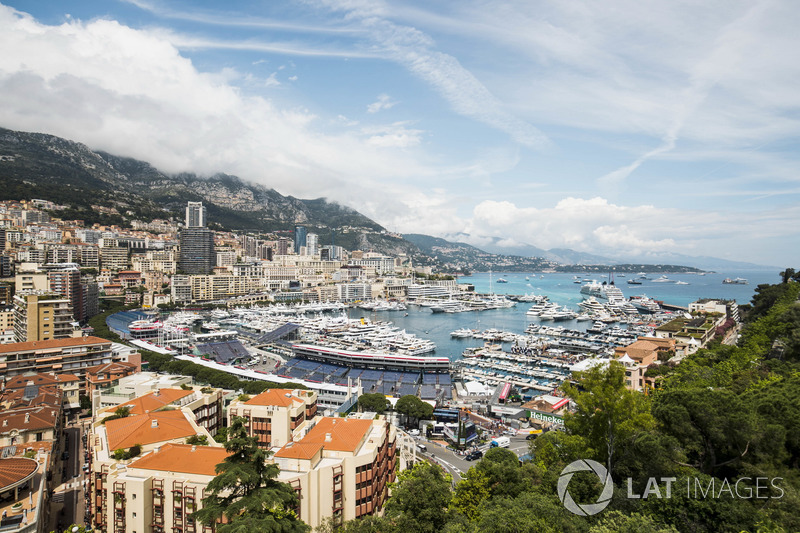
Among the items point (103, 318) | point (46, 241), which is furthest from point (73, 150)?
point (103, 318)

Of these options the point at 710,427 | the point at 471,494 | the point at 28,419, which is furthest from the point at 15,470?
the point at 710,427

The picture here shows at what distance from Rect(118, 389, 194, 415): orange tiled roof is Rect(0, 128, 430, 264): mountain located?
200ft

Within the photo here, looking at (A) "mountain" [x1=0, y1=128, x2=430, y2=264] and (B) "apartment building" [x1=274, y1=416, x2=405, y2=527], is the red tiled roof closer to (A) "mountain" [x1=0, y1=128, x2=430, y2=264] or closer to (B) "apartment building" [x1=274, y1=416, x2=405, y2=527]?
(B) "apartment building" [x1=274, y1=416, x2=405, y2=527]

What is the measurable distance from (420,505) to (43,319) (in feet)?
86.1

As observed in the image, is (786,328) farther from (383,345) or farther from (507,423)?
(383,345)

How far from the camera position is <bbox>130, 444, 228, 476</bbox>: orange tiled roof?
842cm

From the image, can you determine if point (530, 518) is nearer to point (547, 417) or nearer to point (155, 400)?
point (155, 400)

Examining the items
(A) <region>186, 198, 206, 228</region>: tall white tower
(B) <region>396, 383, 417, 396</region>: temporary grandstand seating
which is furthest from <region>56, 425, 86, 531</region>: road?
(A) <region>186, 198, 206, 228</region>: tall white tower

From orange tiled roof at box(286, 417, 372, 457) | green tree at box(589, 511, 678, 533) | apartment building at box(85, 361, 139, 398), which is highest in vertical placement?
green tree at box(589, 511, 678, 533)

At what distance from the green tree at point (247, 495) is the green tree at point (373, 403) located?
11.5 m

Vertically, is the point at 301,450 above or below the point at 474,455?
above

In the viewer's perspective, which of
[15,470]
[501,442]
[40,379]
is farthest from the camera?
[40,379]

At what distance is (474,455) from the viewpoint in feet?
45.7

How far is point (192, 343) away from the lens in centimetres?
3250
